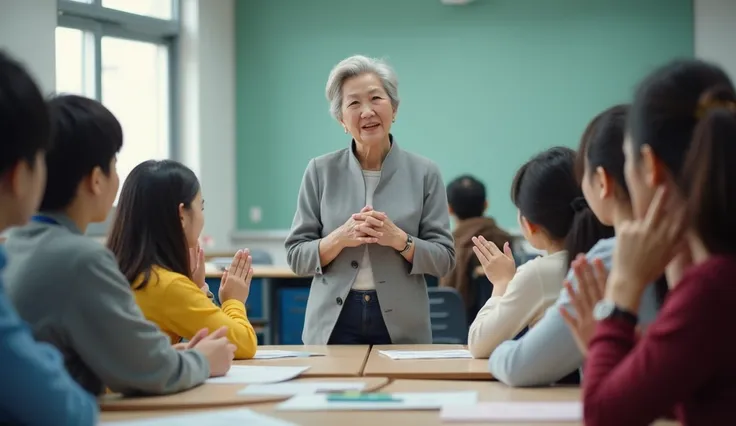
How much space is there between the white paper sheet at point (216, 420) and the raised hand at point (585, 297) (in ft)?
1.58

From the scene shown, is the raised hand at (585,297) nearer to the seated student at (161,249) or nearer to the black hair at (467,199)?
the seated student at (161,249)

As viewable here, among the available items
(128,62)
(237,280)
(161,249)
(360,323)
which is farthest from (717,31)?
(161,249)

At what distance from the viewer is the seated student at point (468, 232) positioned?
455cm

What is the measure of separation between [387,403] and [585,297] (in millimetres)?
406

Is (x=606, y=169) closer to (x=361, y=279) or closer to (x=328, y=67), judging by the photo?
(x=361, y=279)

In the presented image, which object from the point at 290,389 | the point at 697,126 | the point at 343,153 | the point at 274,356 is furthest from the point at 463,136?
the point at 697,126

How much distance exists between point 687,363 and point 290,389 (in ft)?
3.03

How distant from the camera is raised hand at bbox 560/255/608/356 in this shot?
1479 mm

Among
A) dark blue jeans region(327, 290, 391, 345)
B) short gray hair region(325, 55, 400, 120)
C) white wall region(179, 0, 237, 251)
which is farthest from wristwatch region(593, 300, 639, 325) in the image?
white wall region(179, 0, 237, 251)

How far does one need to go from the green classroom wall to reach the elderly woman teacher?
4246mm

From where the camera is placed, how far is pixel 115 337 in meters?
1.66

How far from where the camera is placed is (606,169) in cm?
164

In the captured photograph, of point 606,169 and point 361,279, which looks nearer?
point 606,169

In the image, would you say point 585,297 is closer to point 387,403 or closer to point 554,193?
point 387,403
